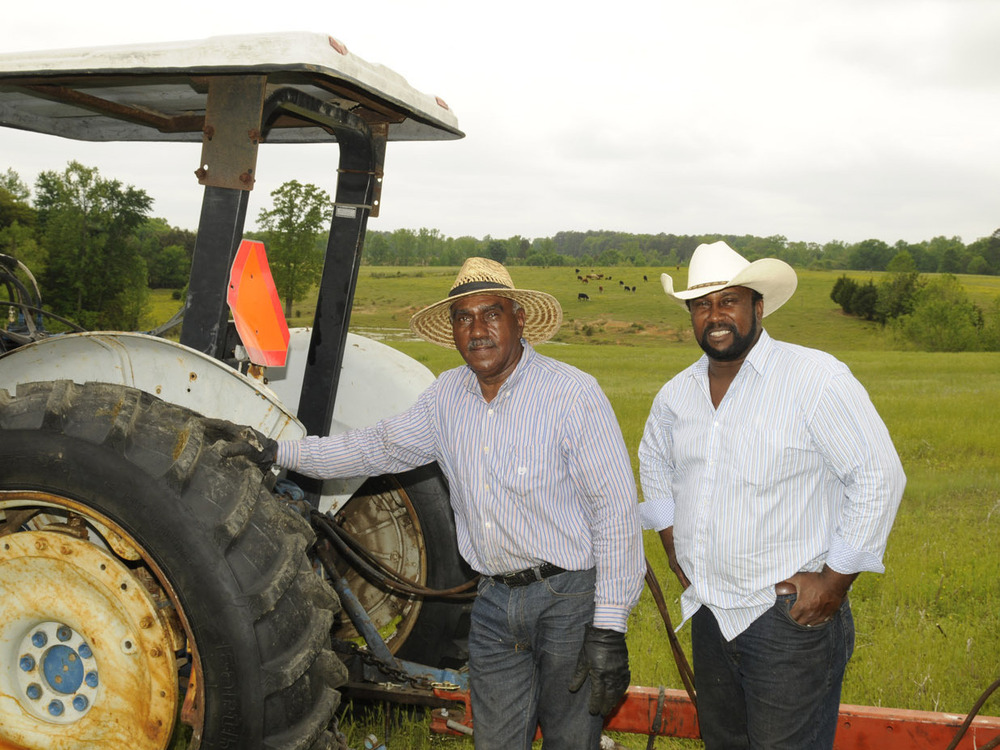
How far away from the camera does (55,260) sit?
39094 millimetres

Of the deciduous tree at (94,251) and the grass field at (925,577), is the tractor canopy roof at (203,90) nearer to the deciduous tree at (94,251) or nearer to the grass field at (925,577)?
the grass field at (925,577)

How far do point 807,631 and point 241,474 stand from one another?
1.82 m

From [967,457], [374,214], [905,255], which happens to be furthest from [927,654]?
[905,255]

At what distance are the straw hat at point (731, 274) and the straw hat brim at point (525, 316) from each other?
0.45 m

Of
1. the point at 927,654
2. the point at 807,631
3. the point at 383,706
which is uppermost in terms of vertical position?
the point at 807,631

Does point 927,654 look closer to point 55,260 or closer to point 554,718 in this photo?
point 554,718

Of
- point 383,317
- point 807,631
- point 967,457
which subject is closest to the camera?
point 807,631

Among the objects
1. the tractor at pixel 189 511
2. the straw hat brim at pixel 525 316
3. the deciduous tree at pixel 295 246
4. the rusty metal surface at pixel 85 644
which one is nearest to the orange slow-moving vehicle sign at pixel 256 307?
the tractor at pixel 189 511

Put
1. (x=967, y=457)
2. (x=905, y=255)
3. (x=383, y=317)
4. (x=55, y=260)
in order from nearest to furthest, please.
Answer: (x=967, y=457) → (x=55, y=260) → (x=383, y=317) → (x=905, y=255)

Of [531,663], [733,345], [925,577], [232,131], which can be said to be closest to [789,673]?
[531,663]

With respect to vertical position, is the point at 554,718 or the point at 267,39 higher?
the point at 267,39

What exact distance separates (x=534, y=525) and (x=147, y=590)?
46.2 inches

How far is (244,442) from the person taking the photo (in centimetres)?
259

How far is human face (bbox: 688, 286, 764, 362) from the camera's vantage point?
2.76 metres
